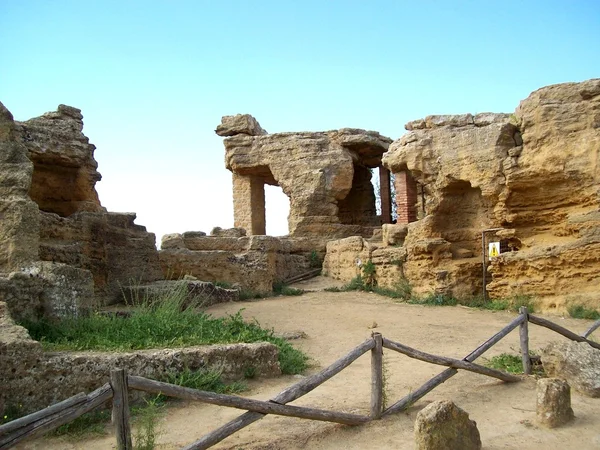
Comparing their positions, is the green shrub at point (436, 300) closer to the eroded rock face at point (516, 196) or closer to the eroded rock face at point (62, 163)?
the eroded rock face at point (516, 196)

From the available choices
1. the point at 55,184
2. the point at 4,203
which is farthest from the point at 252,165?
the point at 4,203

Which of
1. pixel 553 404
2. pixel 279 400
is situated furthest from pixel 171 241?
pixel 553 404

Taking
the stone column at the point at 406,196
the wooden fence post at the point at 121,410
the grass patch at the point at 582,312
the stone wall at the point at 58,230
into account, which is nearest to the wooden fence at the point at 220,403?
the wooden fence post at the point at 121,410

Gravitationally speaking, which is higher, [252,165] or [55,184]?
[252,165]

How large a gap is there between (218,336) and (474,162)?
780cm

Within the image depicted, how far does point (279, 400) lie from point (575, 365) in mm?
3142

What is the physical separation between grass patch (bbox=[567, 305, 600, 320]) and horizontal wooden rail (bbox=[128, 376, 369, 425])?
6.18m

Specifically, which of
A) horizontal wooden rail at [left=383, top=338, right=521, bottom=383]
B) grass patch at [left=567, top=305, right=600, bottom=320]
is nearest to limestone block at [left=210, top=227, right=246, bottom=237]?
grass patch at [left=567, top=305, right=600, bottom=320]

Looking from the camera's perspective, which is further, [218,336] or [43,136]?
[43,136]

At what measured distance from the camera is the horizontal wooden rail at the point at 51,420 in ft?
10.1

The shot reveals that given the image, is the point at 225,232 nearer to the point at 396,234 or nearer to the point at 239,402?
the point at 396,234

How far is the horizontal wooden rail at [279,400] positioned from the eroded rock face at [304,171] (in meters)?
14.1

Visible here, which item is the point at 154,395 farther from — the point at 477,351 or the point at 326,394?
the point at 477,351

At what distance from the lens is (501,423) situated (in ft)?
15.1
